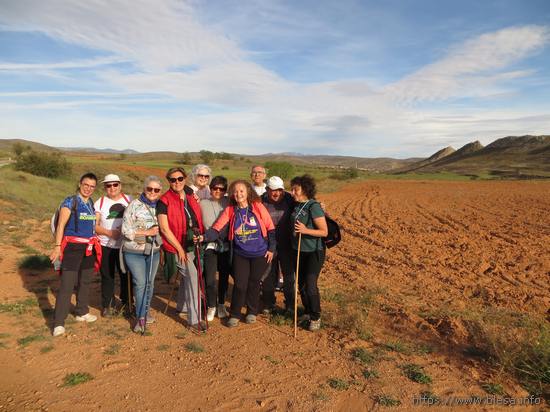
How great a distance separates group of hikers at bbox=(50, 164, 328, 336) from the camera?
176 inches

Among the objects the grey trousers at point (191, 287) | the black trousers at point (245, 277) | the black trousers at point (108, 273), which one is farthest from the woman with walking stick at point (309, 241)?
the black trousers at point (108, 273)

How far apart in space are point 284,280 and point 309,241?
839 mm

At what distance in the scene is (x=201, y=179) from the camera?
502 cm

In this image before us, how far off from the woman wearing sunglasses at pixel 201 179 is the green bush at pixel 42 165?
21527mm

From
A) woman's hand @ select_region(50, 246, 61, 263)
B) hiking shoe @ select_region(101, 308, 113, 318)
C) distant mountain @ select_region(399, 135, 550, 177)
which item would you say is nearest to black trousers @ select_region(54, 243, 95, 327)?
woman's hand @ select_region(50, 246, 61, 263)

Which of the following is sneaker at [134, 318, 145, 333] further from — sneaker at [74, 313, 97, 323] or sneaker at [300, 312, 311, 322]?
sneaker at [300, 312, 311, 322]

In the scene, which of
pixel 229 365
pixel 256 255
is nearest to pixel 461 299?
pixel 256 255

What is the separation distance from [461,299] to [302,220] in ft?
10.8

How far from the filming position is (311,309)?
479 cm

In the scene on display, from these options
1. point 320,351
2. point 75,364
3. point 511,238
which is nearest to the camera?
point 75,364

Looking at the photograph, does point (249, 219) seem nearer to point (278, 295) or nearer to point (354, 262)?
point (278, 295)

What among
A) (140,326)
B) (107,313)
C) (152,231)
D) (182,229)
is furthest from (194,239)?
(107,313)

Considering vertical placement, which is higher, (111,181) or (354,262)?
(111,181)

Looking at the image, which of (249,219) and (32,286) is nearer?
(249,219)
